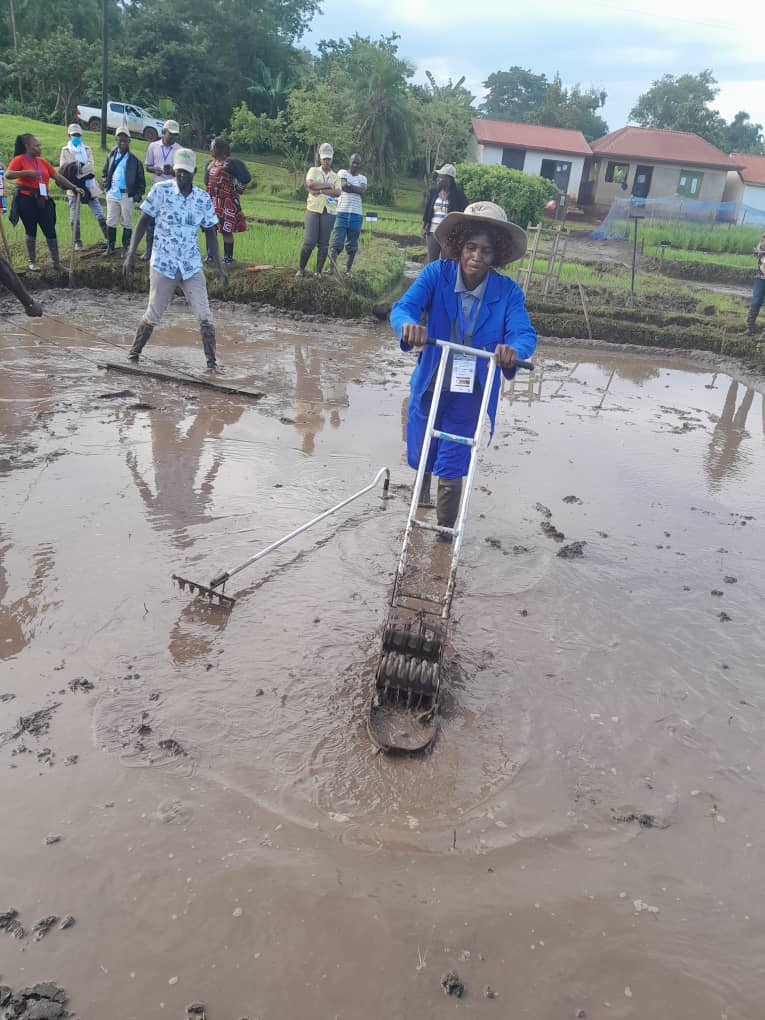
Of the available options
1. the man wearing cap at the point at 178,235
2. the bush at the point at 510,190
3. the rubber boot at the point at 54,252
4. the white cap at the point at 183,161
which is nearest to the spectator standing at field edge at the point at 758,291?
the man wearing cap at the point at 178,235

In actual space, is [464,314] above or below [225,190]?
below

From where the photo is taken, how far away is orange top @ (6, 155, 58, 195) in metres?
9.66

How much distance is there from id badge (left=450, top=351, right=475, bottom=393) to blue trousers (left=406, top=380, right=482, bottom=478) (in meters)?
0.24

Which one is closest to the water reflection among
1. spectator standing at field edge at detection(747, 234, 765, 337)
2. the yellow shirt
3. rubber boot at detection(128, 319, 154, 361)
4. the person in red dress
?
spectator standing at field edge at detection(747, 234, 765, 337)

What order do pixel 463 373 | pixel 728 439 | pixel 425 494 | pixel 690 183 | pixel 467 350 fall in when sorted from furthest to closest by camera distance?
pixel 690 183 → pixel 728 439 → pixel 425 494 → pixel 463 373 → pixel 467 350

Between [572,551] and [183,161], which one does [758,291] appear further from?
[183,161]

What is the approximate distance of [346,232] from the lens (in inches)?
467

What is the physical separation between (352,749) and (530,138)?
39.1 m

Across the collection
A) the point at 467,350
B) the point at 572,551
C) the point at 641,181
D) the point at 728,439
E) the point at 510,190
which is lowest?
the point at 572,551

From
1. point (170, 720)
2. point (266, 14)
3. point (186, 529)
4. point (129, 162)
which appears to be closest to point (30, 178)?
point (129, 162)

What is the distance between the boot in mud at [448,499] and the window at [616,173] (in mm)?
38154

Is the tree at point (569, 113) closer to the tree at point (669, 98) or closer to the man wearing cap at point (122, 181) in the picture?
the tree at point (669, 98)

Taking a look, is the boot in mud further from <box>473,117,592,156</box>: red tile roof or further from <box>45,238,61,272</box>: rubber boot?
<box>473,117,592,156</box>: red tile roof

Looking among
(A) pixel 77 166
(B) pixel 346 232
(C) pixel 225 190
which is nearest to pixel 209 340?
(C) pixel 225 190
